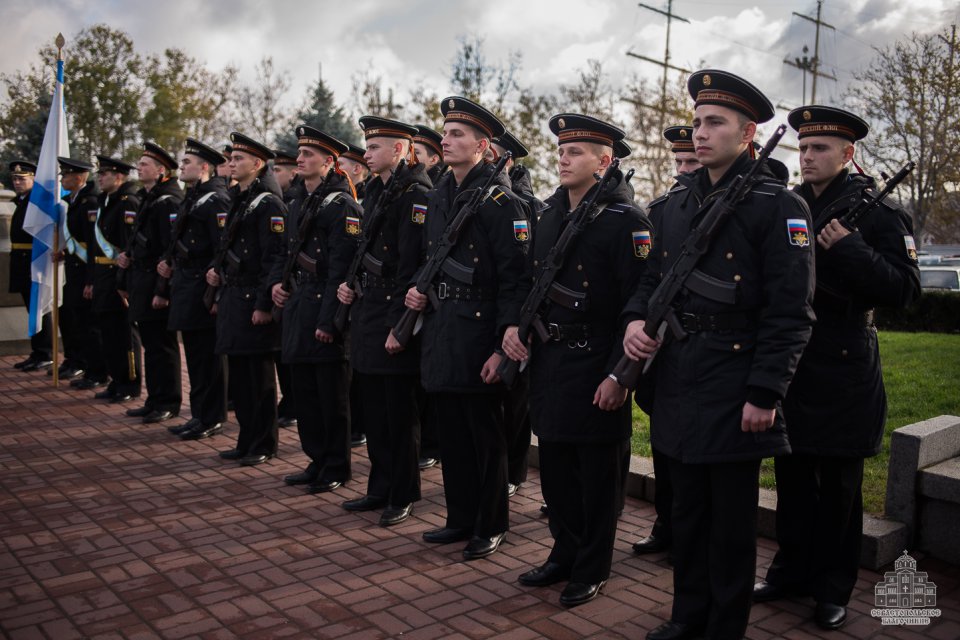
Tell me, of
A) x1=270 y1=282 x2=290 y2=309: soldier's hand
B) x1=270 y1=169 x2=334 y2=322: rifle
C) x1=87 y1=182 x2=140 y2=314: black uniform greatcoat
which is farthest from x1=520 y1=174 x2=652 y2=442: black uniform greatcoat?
x1=87 y1=182 x2=140 y2=314: black uniform greatcoat

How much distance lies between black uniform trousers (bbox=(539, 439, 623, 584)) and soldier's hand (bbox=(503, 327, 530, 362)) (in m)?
0.44

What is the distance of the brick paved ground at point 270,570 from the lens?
4.02 meters

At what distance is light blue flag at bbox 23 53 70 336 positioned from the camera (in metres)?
10.4

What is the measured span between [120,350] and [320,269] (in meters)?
4.16

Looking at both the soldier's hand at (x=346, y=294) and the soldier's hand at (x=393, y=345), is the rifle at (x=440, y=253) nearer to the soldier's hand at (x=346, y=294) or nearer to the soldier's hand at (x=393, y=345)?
the soldier's hand at (x=393, y=345)

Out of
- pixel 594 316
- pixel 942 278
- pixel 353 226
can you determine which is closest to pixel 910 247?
pixel 594 316

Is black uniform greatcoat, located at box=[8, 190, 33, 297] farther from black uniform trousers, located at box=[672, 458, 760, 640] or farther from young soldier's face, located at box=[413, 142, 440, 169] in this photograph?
black uniform trousers, located at box=[672, 458, 760, 640]

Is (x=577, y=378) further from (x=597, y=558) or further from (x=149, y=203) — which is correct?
(x=149, y=203)

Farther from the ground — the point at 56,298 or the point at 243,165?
the point at 243,165

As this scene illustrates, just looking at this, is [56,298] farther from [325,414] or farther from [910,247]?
[910,247]

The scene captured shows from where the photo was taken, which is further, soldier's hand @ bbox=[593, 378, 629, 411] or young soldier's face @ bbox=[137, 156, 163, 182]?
young soldier's face @ bbox=[137, 156, 163, 182]

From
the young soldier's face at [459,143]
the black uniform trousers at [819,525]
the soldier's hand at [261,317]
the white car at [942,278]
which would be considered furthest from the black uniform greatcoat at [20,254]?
the white car at [942,278]

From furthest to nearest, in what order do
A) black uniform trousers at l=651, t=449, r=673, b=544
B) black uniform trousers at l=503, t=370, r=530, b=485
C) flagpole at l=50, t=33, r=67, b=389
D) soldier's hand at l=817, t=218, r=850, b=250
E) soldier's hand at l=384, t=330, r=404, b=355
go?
flagpole at l=50, t=33, r=67, b=389 < black uniform trousers at l=503, t=370, r=530, b=485 < soldier's hand at l=384, t=330, r=404, b=355 < black uniform trousers at l=651, t=449, r=673, b=544 < soldier's hand at l=817, t=218, r=850, b=250

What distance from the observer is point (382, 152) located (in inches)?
225
